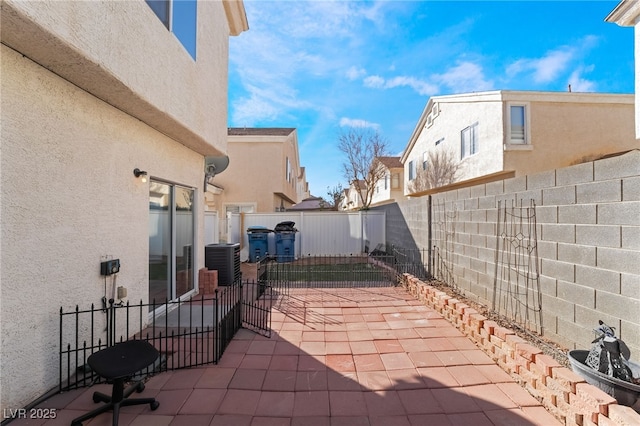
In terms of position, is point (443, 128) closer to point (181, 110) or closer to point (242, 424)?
point (181, 110)

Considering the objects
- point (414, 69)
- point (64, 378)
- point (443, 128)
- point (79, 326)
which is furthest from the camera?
point (443, 128)

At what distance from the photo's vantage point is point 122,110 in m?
3.88

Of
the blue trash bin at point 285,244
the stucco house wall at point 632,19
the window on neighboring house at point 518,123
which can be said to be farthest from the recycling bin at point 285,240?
the stucco house wall at point 632,19

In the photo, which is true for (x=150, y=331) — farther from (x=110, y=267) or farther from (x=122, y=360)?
(x=122, y=360)

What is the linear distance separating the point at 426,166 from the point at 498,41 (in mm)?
9718

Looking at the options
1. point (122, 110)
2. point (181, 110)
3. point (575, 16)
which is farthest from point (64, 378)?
point (575, 16)

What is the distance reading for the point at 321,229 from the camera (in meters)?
12.7

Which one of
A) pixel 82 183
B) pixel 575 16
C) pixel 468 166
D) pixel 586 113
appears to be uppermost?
pixel 575 16

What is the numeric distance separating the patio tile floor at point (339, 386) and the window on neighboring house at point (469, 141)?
1191 centimetres

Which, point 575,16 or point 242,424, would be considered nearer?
point 242,424

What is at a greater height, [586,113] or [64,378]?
[586,113]

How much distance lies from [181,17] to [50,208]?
3.83 meters

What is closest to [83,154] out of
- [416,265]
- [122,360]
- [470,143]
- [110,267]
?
[110,267]

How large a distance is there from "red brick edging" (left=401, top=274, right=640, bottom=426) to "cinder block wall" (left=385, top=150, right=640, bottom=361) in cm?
81
